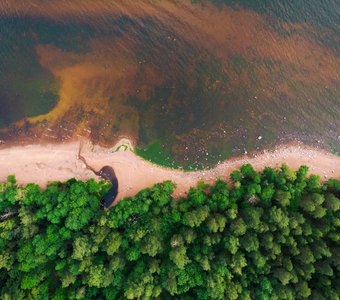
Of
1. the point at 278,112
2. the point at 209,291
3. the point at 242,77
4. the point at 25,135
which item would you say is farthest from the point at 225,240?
the point at 25,135

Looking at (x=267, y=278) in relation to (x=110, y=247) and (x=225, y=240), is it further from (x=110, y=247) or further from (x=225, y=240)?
(x=110, y=247)

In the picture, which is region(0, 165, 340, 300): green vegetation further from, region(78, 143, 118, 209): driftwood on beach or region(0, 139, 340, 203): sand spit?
region(0, 139, 340, 203): sand spit

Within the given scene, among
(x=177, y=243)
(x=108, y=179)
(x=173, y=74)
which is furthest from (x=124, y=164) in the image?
(x=173, y=74)

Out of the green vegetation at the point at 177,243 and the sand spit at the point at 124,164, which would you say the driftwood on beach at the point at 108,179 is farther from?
the green vegetation at the point at 177,243

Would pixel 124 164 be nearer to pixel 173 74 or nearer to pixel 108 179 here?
pixel 108 179

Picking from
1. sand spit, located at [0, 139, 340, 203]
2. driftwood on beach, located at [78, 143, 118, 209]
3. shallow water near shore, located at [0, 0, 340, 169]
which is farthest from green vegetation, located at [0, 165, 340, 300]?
shallow water near shore, located at [0, 0, 340, 169]

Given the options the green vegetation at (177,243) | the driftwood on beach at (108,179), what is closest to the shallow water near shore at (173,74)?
the driftwood on beach at (108,179)
